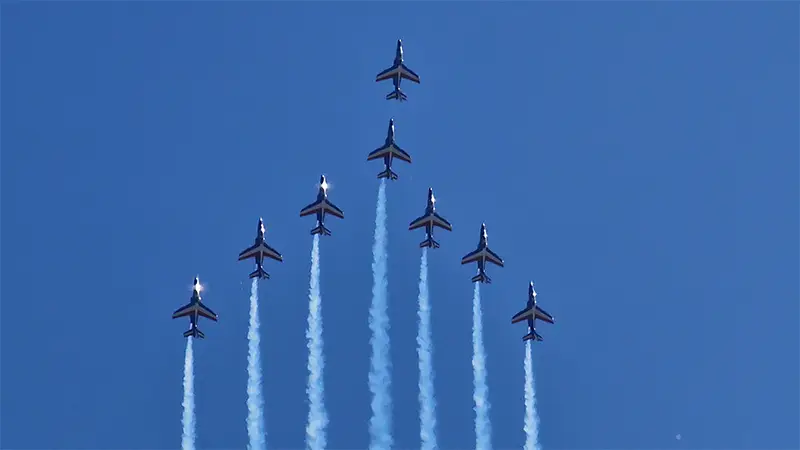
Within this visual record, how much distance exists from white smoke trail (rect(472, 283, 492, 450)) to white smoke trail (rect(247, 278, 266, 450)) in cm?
1565

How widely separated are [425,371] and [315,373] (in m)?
8.44

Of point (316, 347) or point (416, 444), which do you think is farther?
point (416, 444)

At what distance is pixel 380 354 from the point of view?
113625 millimetres

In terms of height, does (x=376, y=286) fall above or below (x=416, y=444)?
above

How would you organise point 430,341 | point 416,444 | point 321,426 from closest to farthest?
point 321,426 < point 430,341 < point 416,444

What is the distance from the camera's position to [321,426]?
356 feet

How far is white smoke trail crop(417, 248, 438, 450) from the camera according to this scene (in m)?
110

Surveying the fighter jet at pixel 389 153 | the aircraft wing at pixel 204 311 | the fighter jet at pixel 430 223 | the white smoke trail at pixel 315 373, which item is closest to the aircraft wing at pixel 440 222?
the fighter jet at pixel 430 223

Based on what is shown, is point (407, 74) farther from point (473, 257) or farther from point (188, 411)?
point (188, 411)

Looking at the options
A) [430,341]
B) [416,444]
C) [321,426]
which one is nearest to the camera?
[321,426]

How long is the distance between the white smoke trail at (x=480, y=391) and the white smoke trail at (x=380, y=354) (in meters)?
6.45

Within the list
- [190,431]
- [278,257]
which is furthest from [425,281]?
[190,431]

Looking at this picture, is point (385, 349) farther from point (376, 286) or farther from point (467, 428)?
point (467, 428)

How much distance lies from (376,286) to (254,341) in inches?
398
